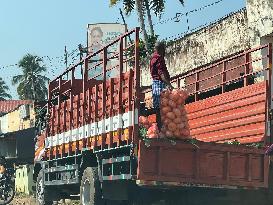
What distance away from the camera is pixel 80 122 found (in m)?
10.9

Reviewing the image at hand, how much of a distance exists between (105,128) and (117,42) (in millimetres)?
1408

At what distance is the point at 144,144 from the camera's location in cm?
805

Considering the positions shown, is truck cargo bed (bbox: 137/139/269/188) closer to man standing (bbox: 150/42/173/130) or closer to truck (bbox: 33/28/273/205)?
truck (bbox: 33/28/273/205)

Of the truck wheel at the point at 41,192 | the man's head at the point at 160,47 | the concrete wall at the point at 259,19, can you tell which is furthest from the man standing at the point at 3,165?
the man's head at the point at 160,47

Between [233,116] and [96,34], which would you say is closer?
[233,116]

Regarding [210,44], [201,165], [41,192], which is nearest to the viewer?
[201,165]

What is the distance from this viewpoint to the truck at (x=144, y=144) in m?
8.20

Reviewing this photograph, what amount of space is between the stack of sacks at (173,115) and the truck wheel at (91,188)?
5.90 ft

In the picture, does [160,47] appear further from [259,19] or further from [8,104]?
[8,104]

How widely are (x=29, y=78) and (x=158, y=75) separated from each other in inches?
3263

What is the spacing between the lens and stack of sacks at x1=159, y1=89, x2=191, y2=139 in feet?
27.6

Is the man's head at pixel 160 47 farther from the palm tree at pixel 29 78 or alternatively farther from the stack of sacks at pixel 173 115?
the palm tree at pixel 29 78

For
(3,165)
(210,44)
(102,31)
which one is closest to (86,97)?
(3,165)

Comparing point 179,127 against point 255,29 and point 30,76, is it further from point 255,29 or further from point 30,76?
point 30,76
